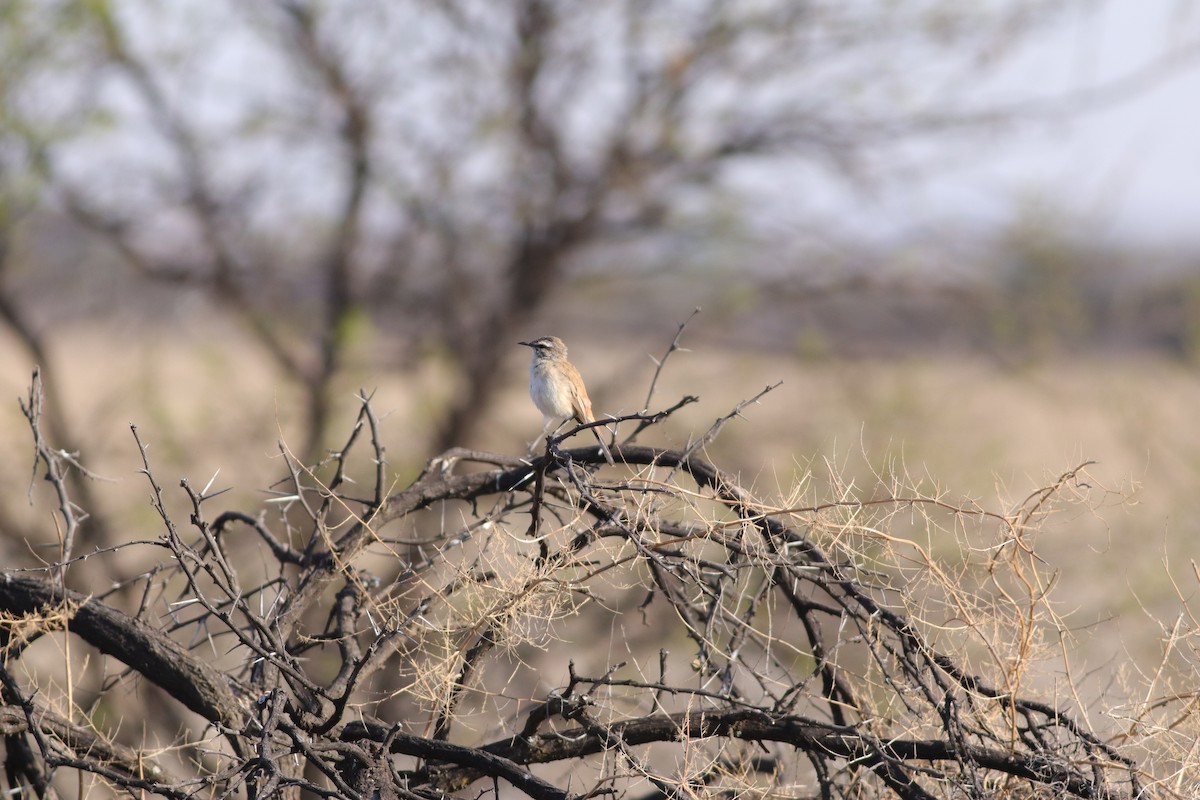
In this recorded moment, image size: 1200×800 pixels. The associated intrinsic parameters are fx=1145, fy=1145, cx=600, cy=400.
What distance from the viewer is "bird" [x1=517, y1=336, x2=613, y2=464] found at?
6.15 metres

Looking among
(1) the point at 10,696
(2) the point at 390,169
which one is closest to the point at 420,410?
(2) the point at 390,169

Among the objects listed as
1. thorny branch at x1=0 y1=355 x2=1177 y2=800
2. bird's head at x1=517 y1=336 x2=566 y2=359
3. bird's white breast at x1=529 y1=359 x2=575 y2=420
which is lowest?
thorny branch at x1=0 y1=355 x2=1177 y2=800

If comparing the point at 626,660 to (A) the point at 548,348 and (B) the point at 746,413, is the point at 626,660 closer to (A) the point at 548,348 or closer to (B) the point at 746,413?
(A) the point at 548,348

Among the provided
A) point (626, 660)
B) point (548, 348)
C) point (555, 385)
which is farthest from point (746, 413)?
point (626, 660)

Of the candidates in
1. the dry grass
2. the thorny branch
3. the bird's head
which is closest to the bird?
the bird's head

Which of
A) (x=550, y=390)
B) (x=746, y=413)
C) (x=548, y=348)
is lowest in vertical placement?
(x=550, y=390)

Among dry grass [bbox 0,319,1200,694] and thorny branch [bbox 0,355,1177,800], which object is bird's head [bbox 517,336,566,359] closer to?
thorny branch [bbox 0,355,1177,800]

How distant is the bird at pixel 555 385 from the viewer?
20.2 ft

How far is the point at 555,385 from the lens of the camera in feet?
20.2

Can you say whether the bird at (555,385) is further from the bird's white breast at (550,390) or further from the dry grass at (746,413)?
the dry grass at (746,413)

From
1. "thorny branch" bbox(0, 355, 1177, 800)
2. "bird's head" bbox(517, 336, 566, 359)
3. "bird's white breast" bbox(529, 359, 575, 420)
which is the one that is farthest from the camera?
"bird's head" bbox(517, 336, 566, 359)

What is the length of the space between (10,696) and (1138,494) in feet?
12.3

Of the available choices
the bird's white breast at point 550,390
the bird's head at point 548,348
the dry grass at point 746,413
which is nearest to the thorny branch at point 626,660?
the bird's white breast at point 550,390

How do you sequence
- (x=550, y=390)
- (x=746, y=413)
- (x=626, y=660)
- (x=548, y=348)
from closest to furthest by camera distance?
1. (x=626, y=660)
2. (x=550, y=390)
3. (x=548, y=348)
4. (x=746, y=413)
